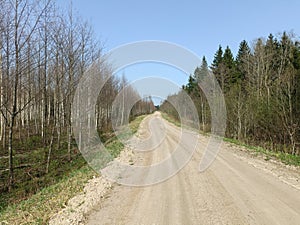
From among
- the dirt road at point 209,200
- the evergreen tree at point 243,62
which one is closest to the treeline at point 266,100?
the evergreen tree at point 243,62

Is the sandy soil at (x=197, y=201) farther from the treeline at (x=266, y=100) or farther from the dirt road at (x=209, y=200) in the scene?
the treeline at (x=266, y=100)

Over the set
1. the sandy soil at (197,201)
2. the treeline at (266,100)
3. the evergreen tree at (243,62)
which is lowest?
the sandy soil at (197,201)

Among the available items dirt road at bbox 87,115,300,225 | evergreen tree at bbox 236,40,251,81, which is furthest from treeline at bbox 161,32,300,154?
dirt road at bbox 87,115,300,225

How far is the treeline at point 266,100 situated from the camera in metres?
15.0

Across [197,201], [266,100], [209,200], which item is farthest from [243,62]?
[197,201]

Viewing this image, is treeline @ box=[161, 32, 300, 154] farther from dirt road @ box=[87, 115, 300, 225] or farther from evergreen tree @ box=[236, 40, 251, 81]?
dirt road @ box=[87, 115, 300, 225]

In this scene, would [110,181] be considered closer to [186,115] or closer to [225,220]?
[225,220]

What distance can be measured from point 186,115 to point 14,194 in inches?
1025

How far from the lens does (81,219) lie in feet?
15.1

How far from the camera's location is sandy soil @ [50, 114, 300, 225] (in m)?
4.55

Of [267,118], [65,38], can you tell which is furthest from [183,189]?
[267,118]

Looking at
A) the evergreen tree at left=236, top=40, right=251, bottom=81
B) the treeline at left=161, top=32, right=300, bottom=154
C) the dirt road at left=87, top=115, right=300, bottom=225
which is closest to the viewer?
the dirt road at left=87, top=115, right=300, bottom=225

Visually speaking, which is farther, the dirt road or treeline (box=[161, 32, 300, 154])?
treeline (box=[161, 32, 300, 154])

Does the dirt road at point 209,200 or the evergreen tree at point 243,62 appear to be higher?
the evergreen tree at point 243,62
